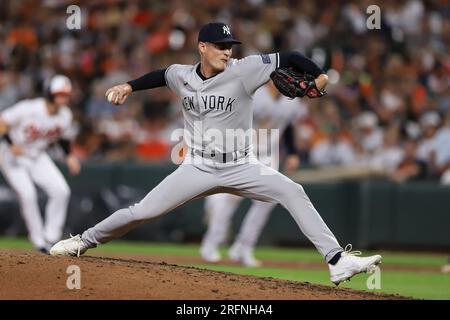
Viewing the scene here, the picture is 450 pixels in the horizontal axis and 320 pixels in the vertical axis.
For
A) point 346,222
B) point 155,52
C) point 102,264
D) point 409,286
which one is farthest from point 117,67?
point 102,264

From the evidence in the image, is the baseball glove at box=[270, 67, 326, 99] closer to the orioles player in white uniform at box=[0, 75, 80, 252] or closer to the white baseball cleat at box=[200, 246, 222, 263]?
the white baseball cleat at box=[200, 246, 222, 263]

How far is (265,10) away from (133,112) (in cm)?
344

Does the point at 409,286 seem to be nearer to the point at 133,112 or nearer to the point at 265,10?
the point at 133,112

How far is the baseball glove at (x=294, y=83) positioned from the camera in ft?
22.7

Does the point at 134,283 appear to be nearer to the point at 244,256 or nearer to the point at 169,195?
the point at 169,195

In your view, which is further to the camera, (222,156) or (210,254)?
(210,254)

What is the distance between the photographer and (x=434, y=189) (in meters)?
13.6

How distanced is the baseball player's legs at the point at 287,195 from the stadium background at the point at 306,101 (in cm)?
588

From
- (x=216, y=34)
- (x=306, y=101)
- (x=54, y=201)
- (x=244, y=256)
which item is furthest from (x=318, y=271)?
(x=306, y=101)

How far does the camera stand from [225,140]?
23.3 ft

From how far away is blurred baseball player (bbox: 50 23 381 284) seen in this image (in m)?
6.98

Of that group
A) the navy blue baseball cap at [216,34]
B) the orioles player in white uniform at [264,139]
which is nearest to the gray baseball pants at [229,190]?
the navy blue baseball cap at [216,34]

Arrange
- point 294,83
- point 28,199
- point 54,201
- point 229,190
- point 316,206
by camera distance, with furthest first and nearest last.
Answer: point 316,206, point 28,199, point 54,201, point 229,190, point 294,83

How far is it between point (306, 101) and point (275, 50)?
1.18m
